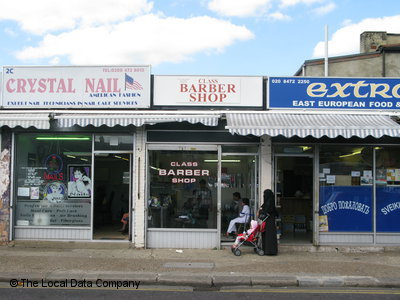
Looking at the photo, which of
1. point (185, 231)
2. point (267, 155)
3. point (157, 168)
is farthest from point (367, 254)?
point (157, 168)

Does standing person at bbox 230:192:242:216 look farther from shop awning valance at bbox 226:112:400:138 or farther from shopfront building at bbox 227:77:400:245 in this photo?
shop awning valance at bbox 226:112:400:138

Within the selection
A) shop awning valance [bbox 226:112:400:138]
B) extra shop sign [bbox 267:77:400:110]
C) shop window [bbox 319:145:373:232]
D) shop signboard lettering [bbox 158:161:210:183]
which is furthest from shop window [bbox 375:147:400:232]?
shop signboard lettering [bbox 158:161:210:183]

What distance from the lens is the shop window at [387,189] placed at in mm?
10617

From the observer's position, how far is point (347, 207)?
10.6m

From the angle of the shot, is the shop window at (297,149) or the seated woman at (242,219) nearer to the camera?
the seated woman at (242,219)

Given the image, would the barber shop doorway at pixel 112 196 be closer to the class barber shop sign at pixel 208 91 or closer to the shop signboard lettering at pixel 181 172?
the shop signboard lettering at pixel 181 172

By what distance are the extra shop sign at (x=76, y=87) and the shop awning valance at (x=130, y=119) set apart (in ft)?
2.59

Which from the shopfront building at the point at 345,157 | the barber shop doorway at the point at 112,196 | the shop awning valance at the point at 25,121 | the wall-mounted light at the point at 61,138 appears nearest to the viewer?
the shop awning valance at the point at 25,121

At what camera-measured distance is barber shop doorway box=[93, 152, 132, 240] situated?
11.2 m

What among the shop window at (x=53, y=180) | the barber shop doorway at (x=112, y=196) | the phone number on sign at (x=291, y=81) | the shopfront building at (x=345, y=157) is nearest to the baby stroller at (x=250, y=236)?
the shopfront building at (x=345, y=157)

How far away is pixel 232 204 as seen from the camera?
10828mm

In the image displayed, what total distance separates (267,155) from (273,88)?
5.61ft

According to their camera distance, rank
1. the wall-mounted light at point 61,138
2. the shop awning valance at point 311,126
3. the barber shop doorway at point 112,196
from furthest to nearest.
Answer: the barber shop doorway at point 112,196 → the wall-mounted light at point 61,138 → the shop awning valance at point 311,126

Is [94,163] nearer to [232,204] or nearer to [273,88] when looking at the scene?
[232,204]
